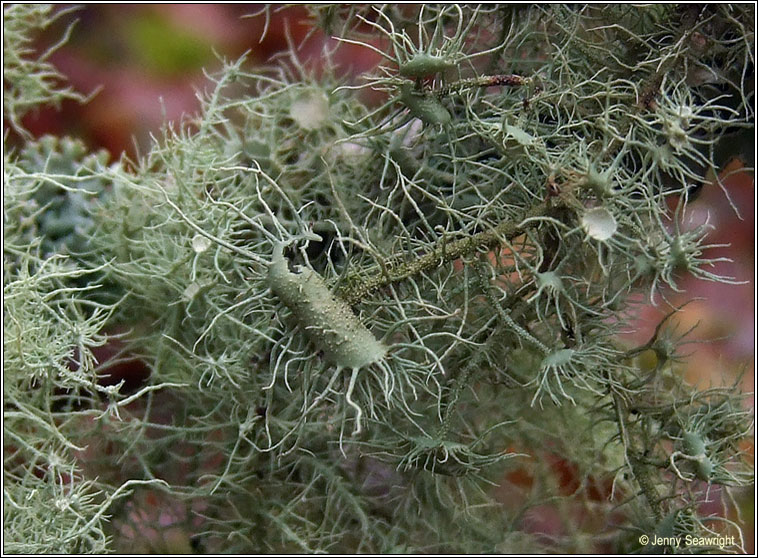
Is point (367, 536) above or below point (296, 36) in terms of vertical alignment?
below

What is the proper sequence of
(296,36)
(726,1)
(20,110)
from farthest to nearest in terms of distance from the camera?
(296,36)
(20,110)
(726,1)

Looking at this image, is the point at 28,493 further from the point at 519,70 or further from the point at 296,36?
the point at 296,36

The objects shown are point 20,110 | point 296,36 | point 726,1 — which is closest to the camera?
point 726,1

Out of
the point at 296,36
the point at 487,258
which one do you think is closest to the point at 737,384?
the point at 487,258

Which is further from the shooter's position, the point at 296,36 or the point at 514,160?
the point at 296,36

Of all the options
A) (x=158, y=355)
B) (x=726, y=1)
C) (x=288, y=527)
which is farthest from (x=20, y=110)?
(x=726, y=1)

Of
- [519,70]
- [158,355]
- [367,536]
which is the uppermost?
[519,70]
